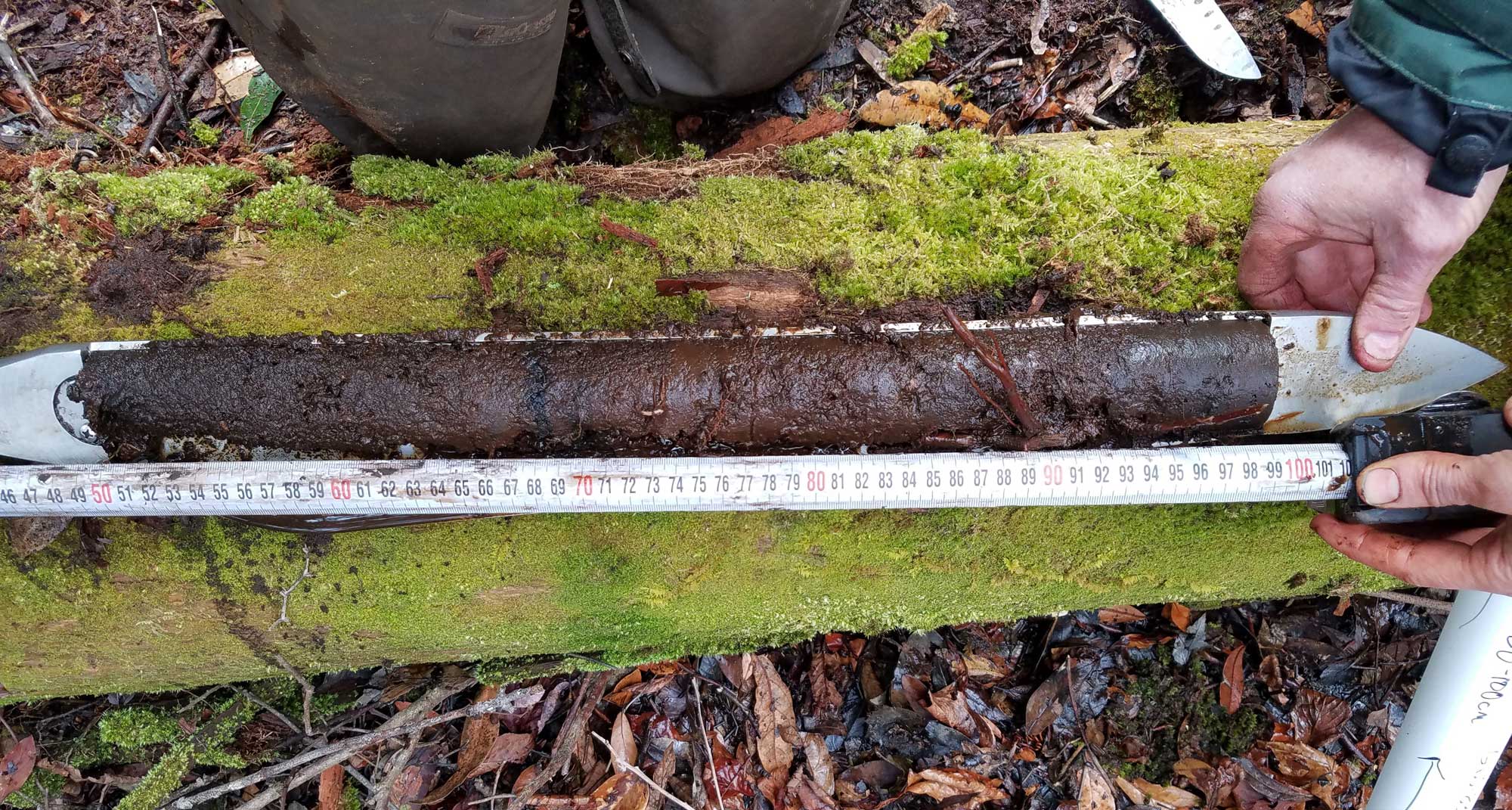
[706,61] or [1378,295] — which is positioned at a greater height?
[706,61]

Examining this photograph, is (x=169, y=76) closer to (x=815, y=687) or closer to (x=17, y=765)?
(x=17, y=765)

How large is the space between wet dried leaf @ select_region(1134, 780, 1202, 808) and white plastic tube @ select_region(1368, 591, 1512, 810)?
2.53 feet

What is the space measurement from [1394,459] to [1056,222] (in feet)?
3.60

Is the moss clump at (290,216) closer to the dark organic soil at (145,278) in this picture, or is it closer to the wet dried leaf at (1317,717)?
the dark organic soil at (145,278)

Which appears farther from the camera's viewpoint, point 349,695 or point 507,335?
point 349,695

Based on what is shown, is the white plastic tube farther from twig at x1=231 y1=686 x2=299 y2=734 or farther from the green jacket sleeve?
twig at x1=231 y1=686 x2=299 y2=734

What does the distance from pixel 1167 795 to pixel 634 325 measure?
9.38ft

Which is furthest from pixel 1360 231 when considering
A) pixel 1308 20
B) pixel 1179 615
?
pixel 1179 615

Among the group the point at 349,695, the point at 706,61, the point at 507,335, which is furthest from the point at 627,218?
the point at 349,695

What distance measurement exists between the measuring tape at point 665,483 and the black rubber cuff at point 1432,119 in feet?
2.52

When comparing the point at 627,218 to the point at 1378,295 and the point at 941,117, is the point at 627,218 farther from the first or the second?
the point at 1378,295

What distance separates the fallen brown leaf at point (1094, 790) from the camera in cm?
278

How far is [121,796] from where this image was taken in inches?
111

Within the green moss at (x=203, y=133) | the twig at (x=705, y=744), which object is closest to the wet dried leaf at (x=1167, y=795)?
the twig at (x=705, y=744)
